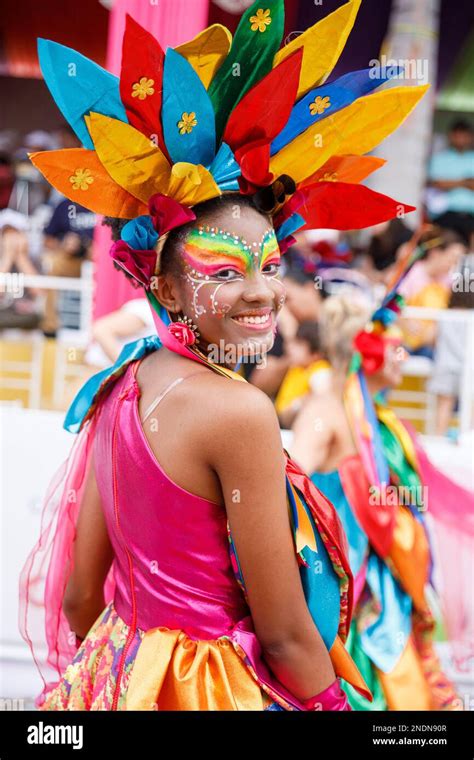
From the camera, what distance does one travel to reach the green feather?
1.46m

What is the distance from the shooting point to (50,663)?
184 centimetres

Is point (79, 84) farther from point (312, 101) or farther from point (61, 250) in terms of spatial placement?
point (61, 250)

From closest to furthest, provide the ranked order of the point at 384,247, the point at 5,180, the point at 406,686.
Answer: the point at 406,686
the point at 384,247
the point at 5,180

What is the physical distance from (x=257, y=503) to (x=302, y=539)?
110 millimetres

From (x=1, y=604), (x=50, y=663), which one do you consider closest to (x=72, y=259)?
(x=1, y=604)

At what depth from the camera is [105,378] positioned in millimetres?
1648

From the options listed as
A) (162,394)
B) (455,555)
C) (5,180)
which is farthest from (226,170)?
(5,180)

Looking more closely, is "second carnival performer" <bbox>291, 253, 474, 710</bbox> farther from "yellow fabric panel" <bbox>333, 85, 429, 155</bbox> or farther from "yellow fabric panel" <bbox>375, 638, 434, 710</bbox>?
"yellow fabric panel" <bbox>333, 85, 429, 155</bbox>

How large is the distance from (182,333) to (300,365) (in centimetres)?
348

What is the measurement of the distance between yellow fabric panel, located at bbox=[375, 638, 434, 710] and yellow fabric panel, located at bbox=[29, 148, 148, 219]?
2000 millimetres

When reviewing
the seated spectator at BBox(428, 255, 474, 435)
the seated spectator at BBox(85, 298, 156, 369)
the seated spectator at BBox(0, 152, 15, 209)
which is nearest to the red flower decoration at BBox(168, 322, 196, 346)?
the seated spectator at BBox(85, 298, 156, 369)

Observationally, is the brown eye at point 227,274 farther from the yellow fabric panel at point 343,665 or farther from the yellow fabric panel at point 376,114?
the yellow fabric panel at point 343,665

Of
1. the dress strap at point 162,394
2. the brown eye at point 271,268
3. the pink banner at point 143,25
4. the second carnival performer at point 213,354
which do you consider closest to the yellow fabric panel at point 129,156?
the second carnival performer at point 213,354
